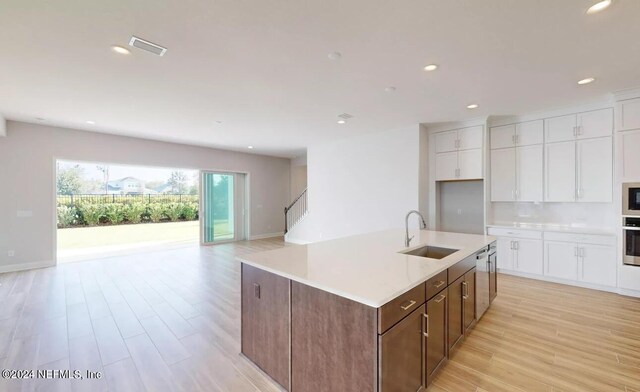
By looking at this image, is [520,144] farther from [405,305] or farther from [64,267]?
[64,267]

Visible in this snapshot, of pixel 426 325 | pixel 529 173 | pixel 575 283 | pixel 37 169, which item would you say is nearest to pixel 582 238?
pixel 575 283

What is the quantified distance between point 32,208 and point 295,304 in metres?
6.36

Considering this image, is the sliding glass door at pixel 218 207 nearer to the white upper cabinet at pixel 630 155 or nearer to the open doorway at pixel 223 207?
the open doorway at pixel 223 207

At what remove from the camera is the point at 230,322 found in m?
2.98

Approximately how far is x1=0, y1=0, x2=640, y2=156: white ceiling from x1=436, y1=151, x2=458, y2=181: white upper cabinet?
920mm

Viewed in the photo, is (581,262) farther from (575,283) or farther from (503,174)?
(503,174)

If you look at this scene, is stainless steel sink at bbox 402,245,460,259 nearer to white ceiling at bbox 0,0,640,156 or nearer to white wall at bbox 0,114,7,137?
white ceiling at bbox 0,0,640,156

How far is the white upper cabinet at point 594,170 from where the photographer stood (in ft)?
13.0

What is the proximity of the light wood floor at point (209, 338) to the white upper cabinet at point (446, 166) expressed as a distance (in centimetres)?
209

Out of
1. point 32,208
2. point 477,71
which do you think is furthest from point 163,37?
point 32,208

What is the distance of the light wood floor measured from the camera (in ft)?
6.66

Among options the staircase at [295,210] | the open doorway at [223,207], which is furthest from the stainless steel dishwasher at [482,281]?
the open doorway at [223,207]

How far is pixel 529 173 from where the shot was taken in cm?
463

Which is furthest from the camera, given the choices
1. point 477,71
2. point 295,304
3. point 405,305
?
point 477,71
